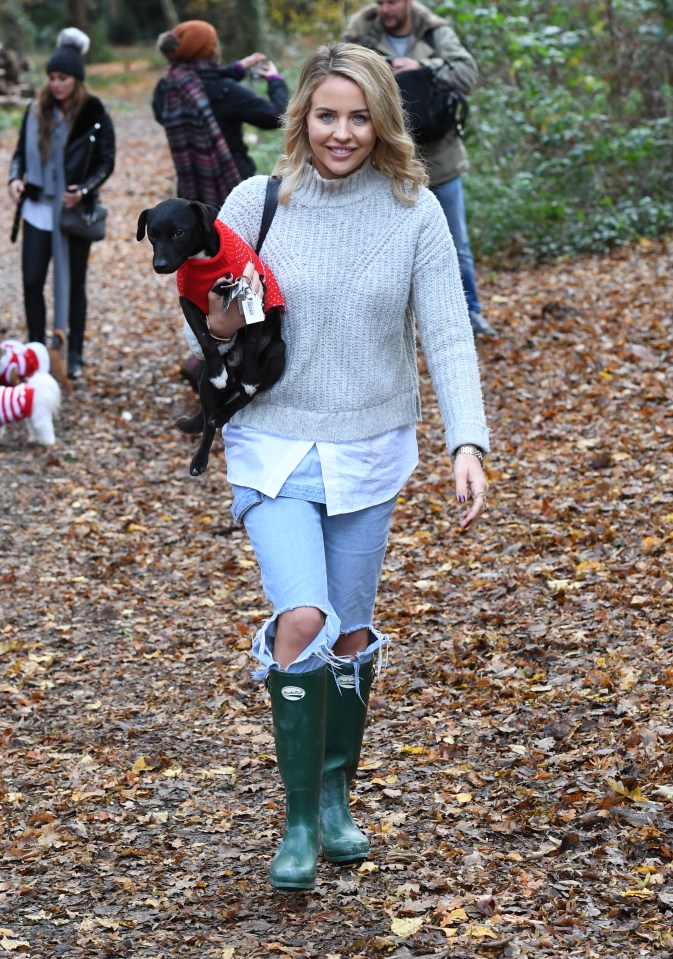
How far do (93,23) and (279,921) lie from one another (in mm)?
37921

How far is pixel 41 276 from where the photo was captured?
8.95 m

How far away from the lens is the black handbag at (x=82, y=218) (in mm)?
8672

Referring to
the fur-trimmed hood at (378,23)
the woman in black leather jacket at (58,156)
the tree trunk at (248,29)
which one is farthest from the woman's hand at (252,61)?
the tree trunk at (248,29)

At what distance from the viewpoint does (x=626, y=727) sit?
14.1 feet

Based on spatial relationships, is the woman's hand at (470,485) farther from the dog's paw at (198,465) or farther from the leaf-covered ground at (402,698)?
the leaf-covered ground at (402,698)

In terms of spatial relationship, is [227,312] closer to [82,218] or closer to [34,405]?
[34,405]

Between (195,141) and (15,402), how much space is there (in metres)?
2.01

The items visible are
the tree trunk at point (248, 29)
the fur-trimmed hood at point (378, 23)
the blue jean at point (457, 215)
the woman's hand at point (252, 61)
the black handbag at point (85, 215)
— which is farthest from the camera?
the tree trunk at point (248, 29)

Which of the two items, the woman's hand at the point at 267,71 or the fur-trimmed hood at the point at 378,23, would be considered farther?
the fur-trimmed hood at the point at 378,23

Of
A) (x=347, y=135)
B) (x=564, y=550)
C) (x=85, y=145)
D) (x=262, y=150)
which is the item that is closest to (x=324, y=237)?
(x=347, y=135)

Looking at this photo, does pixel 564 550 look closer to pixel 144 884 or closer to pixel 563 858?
pixel 563 858

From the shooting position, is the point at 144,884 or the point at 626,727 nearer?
the point at 144,884

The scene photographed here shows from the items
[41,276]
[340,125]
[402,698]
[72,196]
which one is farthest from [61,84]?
[340,125]

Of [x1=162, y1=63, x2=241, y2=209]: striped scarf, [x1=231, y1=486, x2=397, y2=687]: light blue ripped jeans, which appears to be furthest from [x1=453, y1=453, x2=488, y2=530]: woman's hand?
[x1=162, y1=63, x2=241, y2=209]: striped scarf
